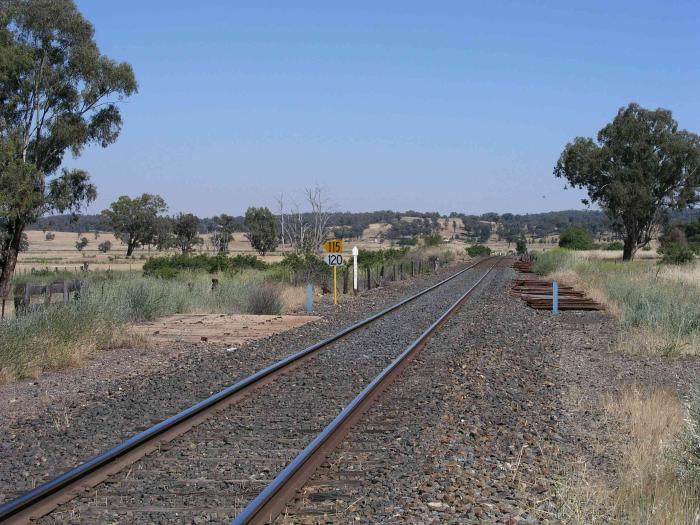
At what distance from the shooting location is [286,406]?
33.5ft

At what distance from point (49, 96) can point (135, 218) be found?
259ft

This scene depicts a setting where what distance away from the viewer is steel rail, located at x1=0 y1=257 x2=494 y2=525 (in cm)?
605

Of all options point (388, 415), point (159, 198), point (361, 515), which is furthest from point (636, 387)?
point (159, 198)

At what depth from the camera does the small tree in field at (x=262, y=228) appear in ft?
402

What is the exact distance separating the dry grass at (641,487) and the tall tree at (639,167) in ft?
199

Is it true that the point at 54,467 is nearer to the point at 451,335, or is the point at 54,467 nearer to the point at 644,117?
the point at 451,335

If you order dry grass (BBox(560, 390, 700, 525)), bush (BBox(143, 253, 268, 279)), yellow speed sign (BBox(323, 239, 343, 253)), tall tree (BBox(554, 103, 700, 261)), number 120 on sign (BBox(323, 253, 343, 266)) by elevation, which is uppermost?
tall tree (BBox(554, 103, 700, 261))

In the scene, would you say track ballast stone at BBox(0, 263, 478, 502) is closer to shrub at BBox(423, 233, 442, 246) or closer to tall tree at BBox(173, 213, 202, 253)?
shrub at BBox(423, 233, 442, 246)

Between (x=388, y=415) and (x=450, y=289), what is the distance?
2713 centimetres

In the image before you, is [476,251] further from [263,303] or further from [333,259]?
[263,303]

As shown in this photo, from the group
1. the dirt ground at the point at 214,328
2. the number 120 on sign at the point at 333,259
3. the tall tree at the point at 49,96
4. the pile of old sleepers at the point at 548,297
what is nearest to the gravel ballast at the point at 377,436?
the dirt ground at the point at 214,328

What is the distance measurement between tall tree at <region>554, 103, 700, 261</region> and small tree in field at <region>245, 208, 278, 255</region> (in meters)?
61.3

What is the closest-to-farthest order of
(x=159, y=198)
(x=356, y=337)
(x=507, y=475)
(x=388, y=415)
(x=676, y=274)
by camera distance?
(x=507, y=475) → (x=388, y=415) → (x=356, y=337) → (x=676, y=274) → (x=159, y=198)

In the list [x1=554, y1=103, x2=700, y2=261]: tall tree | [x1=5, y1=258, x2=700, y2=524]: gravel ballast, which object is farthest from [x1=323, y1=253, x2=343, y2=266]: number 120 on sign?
[x1=554, y1=103, x2=700, y2=261]: tall tree
